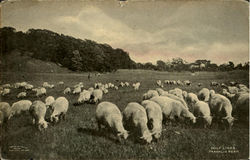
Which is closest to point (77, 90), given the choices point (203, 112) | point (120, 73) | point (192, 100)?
point (120, 73)

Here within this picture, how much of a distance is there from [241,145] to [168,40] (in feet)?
6.17

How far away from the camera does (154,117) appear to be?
448 centimetres

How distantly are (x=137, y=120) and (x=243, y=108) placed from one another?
1.61 meters

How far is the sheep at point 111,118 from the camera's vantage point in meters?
4.39

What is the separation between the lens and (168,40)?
4699 millimetres

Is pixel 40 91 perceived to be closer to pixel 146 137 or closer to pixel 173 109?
pixel 146 137

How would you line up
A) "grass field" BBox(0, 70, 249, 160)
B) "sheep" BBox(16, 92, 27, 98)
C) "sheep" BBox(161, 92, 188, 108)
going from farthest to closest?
1. "sheep" BBox(16, 92, 27, 98)
2. "sheep" BBox(161, 92, 188, 108)
3. "grass field" BBox(0, 70, 249, 160)

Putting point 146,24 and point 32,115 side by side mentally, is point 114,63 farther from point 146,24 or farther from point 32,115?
point 32,115

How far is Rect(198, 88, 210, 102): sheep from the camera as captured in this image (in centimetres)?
474

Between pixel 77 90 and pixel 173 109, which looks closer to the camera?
pixel 173 109

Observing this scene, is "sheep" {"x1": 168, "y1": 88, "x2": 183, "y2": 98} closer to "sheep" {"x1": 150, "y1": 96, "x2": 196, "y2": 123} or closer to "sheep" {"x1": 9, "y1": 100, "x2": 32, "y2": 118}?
"sheep" {"x1": 150, "y1": 96, "x2": 196, "y2": 123}

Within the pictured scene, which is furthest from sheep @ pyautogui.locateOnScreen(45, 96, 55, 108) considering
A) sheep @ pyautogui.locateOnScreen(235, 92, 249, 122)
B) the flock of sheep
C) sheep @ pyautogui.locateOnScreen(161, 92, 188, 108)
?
sheep @ pyautogui.locateOnScreen(235, 92, 249, 122)

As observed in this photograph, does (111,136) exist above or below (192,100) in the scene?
below

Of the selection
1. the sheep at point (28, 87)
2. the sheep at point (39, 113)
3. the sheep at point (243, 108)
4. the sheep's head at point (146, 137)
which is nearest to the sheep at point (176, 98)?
the sheep's head at point (146, 137)
